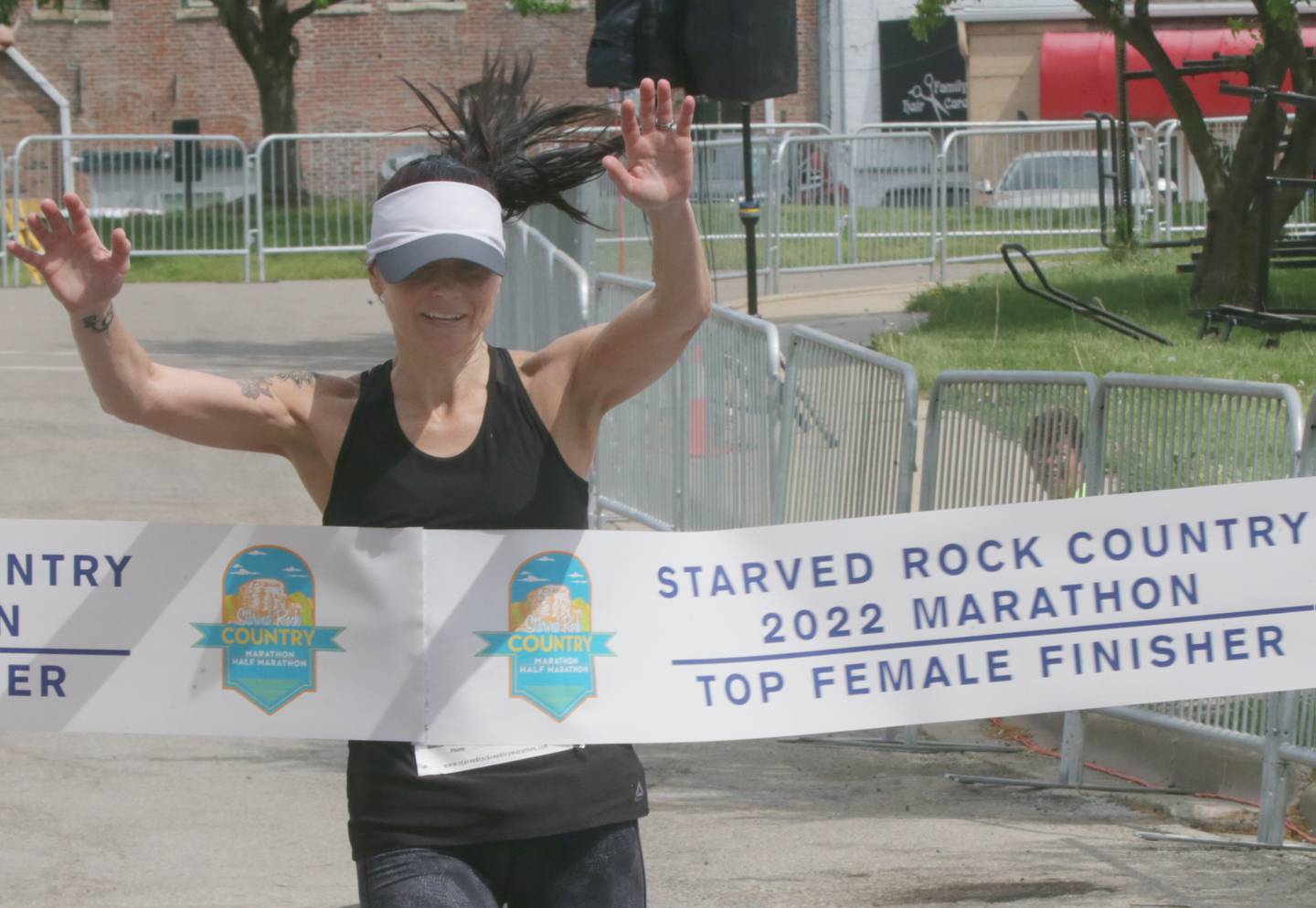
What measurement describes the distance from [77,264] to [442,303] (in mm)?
572

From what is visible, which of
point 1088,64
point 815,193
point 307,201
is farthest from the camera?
point 1088,64

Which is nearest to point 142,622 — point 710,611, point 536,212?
point 710,611

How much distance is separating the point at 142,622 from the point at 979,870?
2582 millimetres

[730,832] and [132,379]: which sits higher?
[132,379]

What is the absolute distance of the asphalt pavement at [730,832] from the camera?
509cm

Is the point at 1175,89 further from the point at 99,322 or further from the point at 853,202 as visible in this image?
the point at 99,322

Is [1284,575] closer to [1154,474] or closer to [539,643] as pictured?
[539,643]

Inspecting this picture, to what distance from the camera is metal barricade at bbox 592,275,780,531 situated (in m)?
7.79

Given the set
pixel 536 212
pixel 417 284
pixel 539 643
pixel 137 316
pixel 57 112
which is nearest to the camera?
pixel 417 284

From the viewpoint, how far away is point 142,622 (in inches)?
139

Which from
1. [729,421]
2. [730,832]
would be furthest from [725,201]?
[730,832]

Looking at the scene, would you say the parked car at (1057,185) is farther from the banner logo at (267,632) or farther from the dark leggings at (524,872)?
the dark leggings at (524,872)

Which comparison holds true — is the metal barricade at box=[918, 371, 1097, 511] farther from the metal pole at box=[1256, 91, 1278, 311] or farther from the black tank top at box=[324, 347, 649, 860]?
the metal pole at box=[1256, 91, 1278, 311]

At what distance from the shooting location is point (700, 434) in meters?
8.59
